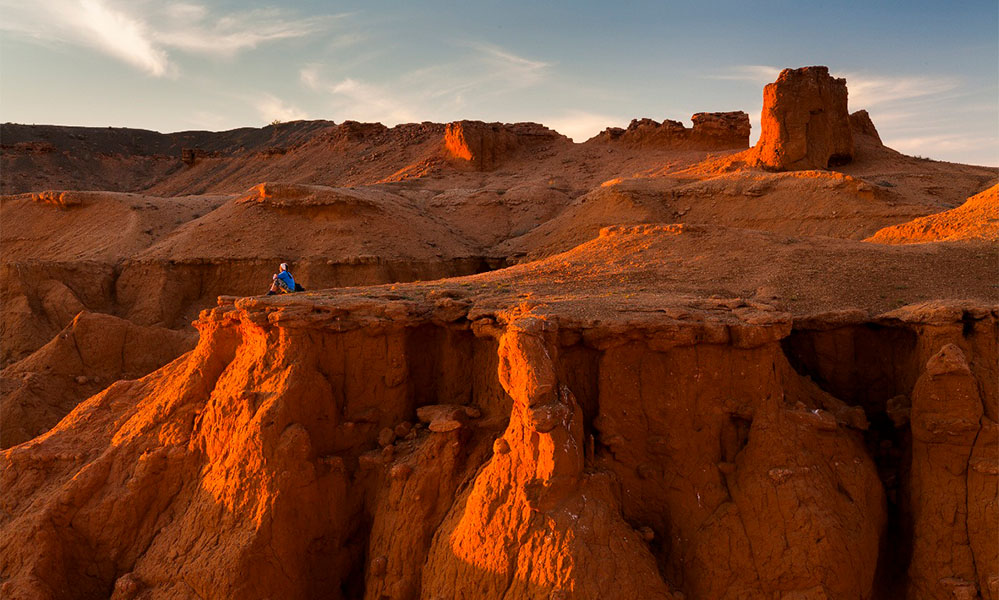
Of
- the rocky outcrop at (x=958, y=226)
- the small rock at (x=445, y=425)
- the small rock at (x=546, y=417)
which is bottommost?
the small rock at (x=445, y=425)

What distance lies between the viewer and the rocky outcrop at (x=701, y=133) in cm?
3500

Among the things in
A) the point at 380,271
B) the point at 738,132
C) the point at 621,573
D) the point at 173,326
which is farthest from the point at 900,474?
the point at 738,132

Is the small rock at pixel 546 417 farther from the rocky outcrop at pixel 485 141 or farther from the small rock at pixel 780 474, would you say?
the rocky outcrop at pixel 485 141

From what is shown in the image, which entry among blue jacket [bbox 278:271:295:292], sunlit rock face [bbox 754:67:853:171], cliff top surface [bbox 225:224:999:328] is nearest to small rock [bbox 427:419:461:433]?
cliff top surface [bbox 225:224:999:328]

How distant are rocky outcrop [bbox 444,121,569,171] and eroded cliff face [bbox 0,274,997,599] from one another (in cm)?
2919

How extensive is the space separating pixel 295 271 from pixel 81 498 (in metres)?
13.6

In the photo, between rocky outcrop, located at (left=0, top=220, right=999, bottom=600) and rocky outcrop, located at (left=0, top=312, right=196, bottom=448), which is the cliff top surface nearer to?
rocky outcrop, located at (left=0, top=220, right=999, bottom=600)

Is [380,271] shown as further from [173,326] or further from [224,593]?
[224,593]

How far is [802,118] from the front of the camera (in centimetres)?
2523

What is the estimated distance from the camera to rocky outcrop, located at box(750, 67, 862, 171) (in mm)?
25031

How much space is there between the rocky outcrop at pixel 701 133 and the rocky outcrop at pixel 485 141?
17.9ft

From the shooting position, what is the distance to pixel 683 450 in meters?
7.04

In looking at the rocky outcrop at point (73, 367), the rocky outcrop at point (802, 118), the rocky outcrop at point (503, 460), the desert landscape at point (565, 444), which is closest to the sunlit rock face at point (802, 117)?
the rocky outcrop at point (802, 118)

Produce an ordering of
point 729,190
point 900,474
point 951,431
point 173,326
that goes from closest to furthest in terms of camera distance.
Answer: point 951,431
point 900,474
point 173,326
point 729,190
